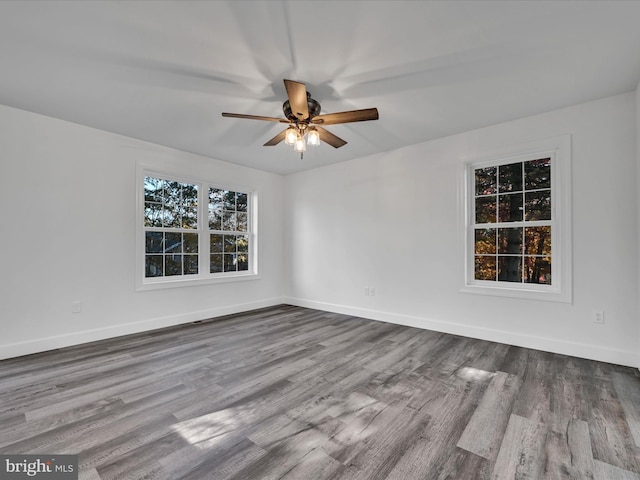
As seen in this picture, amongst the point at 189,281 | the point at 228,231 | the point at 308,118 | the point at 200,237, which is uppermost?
the point at 308,118

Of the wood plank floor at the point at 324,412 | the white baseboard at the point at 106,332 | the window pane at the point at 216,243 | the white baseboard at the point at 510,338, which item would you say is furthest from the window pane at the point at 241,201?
the wood plank floor at the point at 324,412

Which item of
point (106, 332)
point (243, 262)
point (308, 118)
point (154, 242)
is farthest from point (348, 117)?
point (106, 332)

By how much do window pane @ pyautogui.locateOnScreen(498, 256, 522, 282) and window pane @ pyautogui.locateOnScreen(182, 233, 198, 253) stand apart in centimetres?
432

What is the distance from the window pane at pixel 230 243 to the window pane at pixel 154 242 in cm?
105

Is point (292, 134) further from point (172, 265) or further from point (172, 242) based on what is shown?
point (172, 265)

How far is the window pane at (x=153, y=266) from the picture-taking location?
4.14 meters

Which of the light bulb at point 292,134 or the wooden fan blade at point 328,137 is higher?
the wooden fan blade at point 328,137

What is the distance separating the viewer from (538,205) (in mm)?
3432

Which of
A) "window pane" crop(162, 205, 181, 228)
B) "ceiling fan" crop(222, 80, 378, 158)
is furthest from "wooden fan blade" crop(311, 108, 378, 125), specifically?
"window pane" crop(162, 205, 181, 228)

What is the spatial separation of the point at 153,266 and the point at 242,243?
1.53 m

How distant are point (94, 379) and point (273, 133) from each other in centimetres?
312

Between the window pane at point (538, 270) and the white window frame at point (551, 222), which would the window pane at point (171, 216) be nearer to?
the white window frame at point (551, 222)

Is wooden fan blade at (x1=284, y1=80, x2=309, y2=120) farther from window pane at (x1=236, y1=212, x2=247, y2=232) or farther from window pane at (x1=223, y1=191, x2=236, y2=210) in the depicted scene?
window pane at (x1=236, y1=212, x2=247, y2=232)

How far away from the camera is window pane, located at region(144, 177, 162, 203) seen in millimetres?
4156
